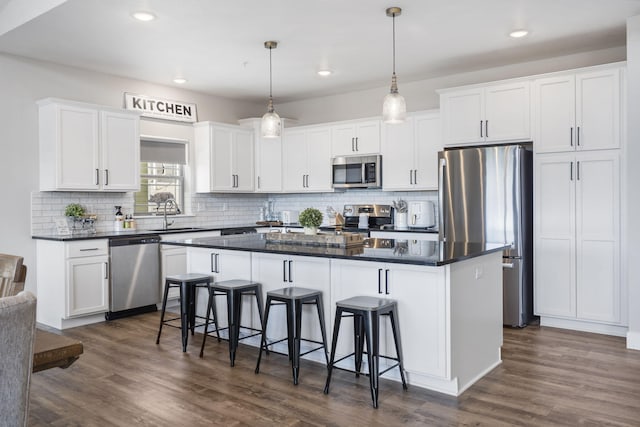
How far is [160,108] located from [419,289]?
457 cm

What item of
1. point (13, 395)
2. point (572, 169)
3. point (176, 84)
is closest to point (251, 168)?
point (176, 84)

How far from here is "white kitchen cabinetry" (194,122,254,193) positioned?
6703 millimetres

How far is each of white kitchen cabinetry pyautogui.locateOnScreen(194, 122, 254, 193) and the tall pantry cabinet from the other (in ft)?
13.0

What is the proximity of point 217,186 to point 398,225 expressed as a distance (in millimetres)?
2506

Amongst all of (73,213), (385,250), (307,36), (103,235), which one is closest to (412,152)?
(307,36)

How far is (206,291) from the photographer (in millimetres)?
4574

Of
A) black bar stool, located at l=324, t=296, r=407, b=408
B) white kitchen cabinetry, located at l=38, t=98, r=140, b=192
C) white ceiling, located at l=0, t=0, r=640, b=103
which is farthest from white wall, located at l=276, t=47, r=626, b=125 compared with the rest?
black bar stool, located at l=324, t=296, r=407, b=408

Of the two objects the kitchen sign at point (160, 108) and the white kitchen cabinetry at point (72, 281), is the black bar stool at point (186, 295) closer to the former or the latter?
the white kitchen cabinetry at point (72, 281)

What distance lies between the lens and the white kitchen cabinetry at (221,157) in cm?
670

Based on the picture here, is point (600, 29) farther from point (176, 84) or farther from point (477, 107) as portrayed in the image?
point (176, 84)

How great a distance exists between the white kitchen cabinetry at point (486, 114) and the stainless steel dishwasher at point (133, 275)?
3.54 m

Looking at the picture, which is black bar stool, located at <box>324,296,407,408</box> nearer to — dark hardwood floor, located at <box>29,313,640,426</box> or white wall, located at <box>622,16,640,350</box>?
dark hardwood floor, located at <box>29,313,640,426</box>

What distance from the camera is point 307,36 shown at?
4.57 m

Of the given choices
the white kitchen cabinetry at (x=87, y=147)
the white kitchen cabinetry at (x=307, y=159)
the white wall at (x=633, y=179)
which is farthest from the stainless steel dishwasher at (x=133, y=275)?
the white wall at (x=633, y=179)
